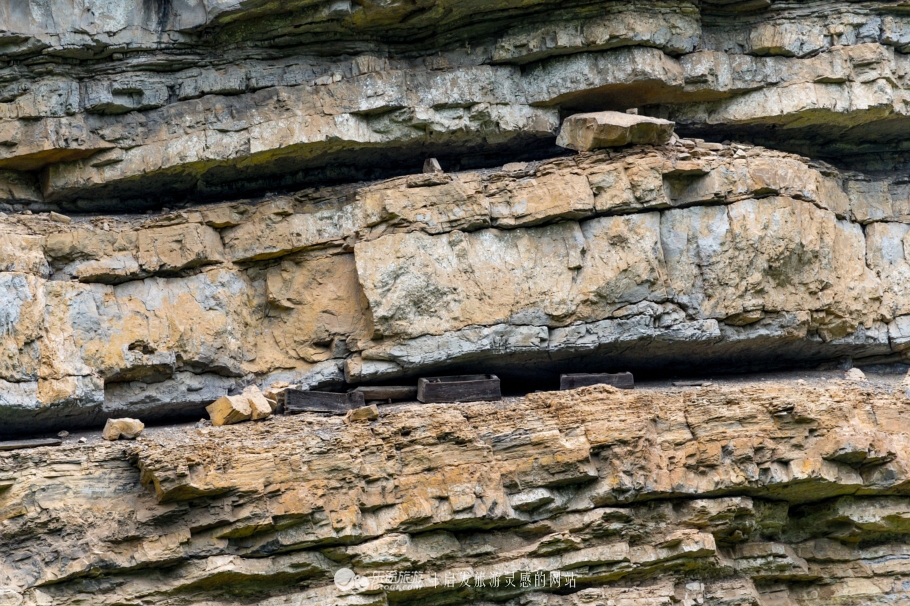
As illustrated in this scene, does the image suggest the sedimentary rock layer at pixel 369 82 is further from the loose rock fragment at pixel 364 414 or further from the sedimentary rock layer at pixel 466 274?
the loose rock fragment at pixel 364 414

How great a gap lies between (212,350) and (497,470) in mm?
3925

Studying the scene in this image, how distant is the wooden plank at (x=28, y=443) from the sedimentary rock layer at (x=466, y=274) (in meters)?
1.07

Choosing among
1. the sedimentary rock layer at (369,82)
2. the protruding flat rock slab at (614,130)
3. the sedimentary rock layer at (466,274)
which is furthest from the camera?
the sedimentary rock layer at (369,82)

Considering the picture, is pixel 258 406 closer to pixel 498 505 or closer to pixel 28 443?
pixel 28 443

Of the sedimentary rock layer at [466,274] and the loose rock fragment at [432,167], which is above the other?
the loose rock fragment at [432,167]

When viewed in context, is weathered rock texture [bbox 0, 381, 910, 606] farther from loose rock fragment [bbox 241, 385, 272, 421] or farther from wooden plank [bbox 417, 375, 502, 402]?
loose rock fragment [bbox 241, 385, 272, 421]

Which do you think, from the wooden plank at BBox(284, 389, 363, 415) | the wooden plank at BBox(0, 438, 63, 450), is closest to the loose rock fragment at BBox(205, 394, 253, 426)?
the wooden plank at BBox(284, 389, 363, 415)

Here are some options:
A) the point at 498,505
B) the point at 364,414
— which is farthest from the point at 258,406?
the point at 498,505

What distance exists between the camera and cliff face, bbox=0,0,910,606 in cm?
1063

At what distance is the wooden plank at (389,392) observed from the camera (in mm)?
12406

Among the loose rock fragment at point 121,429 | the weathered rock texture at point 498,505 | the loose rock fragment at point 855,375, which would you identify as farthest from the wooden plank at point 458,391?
the loose rock fragment at point 855,375

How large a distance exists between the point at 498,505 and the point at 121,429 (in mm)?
4112

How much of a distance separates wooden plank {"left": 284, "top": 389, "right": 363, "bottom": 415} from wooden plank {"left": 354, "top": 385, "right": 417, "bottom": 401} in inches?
7.6

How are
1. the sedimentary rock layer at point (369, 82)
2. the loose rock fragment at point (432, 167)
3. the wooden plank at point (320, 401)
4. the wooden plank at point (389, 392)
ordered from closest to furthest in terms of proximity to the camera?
the wooden plank at point (320, 401) < the wooden plank at point (389, 392) < the sedimentary rock layer at point (369, 82) < the loose rock fragment at point (432, 167)
